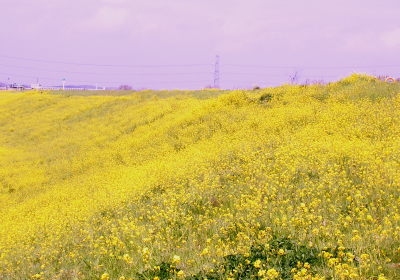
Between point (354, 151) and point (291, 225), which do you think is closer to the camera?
point (291, 225)

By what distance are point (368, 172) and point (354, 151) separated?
1.48m

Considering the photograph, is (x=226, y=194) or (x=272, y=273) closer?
(x=272, y=273)

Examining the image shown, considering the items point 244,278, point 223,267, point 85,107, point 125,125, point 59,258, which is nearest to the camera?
point 244,278

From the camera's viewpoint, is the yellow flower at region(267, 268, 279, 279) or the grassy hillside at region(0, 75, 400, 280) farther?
the grassy hillside at region(0, 75, 400, 280)

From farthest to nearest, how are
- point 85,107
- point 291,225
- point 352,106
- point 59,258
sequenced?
1. point 85,107
2. point 352,106
3. point 59,258
4. point 291,225

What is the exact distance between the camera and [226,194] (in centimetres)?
785

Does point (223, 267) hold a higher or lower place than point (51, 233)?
higher

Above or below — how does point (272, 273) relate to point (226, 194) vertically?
above

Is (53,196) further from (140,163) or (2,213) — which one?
(140,163)

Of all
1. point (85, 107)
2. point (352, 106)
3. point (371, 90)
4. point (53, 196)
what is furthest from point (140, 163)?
A: point (85, 107)

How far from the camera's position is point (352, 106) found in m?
13.6

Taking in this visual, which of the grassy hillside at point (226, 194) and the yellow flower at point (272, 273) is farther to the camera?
the grassy hillside at point (226, 194)

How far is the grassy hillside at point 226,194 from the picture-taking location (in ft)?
15.1

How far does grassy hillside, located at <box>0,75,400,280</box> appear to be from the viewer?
4598 millimetres
